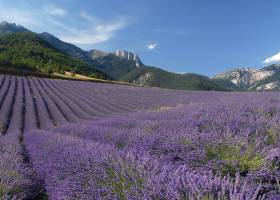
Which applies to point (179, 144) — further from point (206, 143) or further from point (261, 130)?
point (261, 130)

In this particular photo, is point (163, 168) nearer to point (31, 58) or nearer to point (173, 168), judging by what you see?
point (173, 168)

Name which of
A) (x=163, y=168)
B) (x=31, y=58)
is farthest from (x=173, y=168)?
(x=31, y=58)

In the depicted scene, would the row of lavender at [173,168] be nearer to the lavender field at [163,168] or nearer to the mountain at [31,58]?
the lavender field at [163,168]

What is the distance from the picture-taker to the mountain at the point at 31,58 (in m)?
58.2

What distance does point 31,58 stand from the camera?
77688mm

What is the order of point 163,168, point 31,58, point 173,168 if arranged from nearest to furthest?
point 163,168, point 173,168, point 31,58

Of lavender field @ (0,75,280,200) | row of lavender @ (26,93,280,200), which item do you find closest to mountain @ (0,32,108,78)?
lavender field @ (0,75,280,200)

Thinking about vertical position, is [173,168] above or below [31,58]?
below

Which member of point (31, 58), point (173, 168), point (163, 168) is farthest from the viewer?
point (31, 58)

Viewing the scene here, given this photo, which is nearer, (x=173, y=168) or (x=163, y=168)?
(x=163, y=168)

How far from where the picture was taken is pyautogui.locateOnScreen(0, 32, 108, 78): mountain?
58.2 m

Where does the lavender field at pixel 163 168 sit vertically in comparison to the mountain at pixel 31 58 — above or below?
below

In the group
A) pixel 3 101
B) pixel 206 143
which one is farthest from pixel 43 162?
pixel 3 101

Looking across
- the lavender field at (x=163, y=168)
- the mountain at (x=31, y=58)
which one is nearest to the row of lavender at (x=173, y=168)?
the lavender field at (x=163, y=168)
